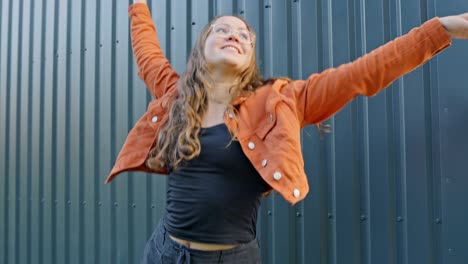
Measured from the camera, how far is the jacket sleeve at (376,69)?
1596mm

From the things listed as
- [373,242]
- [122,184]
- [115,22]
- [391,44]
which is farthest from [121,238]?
[391,44]

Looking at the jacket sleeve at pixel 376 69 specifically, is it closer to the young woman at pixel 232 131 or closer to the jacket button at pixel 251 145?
the young woman at pixel 232 131

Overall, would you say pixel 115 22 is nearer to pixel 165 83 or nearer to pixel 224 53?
pixel 165 83

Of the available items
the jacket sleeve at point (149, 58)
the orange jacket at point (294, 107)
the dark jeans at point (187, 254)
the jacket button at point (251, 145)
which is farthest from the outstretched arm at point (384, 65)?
the jacket sleeve at point (149, 58)

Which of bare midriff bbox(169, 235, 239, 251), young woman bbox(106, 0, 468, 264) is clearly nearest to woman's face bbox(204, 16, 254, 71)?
young woman bbox(106, 0, 468, 264)

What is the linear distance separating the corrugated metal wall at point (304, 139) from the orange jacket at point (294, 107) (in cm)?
83

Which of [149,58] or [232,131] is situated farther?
[149,58]

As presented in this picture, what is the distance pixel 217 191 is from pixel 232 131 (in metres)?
0.22

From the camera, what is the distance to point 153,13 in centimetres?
350

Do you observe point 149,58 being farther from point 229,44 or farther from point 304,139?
point 304,139

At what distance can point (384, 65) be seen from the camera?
5.29ft

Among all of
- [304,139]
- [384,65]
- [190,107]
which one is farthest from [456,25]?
[304,139]

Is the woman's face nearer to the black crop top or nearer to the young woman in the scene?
the young woman

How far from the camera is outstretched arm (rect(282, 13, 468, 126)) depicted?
1.59m
